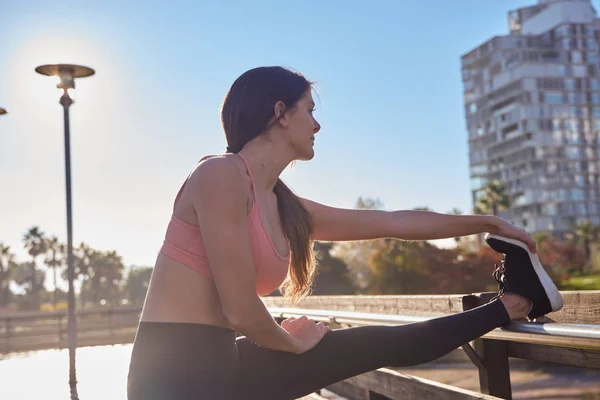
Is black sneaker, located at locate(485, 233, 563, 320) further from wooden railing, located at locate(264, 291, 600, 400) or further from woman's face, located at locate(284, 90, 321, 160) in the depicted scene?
woman's face, located at locate(284, 90, 321, 160)

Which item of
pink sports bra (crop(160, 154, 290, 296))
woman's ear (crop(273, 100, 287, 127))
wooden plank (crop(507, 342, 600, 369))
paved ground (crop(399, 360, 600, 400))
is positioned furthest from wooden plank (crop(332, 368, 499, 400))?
paved ground (crop(399, 360, 600, 400))

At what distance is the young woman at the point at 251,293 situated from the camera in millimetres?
2014

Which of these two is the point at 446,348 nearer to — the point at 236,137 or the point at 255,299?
the point at 255,299

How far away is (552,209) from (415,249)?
222 feet

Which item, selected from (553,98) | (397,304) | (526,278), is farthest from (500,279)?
(553,98)

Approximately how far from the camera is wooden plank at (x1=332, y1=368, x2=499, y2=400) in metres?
3.17

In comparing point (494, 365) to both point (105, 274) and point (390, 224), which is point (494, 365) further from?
point (105, 274)

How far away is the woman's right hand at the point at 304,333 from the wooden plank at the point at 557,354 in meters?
1.09

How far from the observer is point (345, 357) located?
2191 mm

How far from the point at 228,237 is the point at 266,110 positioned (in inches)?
17.2

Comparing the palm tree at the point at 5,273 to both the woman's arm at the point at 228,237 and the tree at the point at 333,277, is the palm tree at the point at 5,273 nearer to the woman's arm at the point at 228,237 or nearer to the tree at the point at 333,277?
the tree at the point at 333,277

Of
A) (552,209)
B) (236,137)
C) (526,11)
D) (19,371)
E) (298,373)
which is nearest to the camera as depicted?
(298,373)

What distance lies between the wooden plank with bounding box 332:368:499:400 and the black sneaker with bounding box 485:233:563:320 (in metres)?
0.42

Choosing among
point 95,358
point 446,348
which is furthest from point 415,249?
point 446,348
